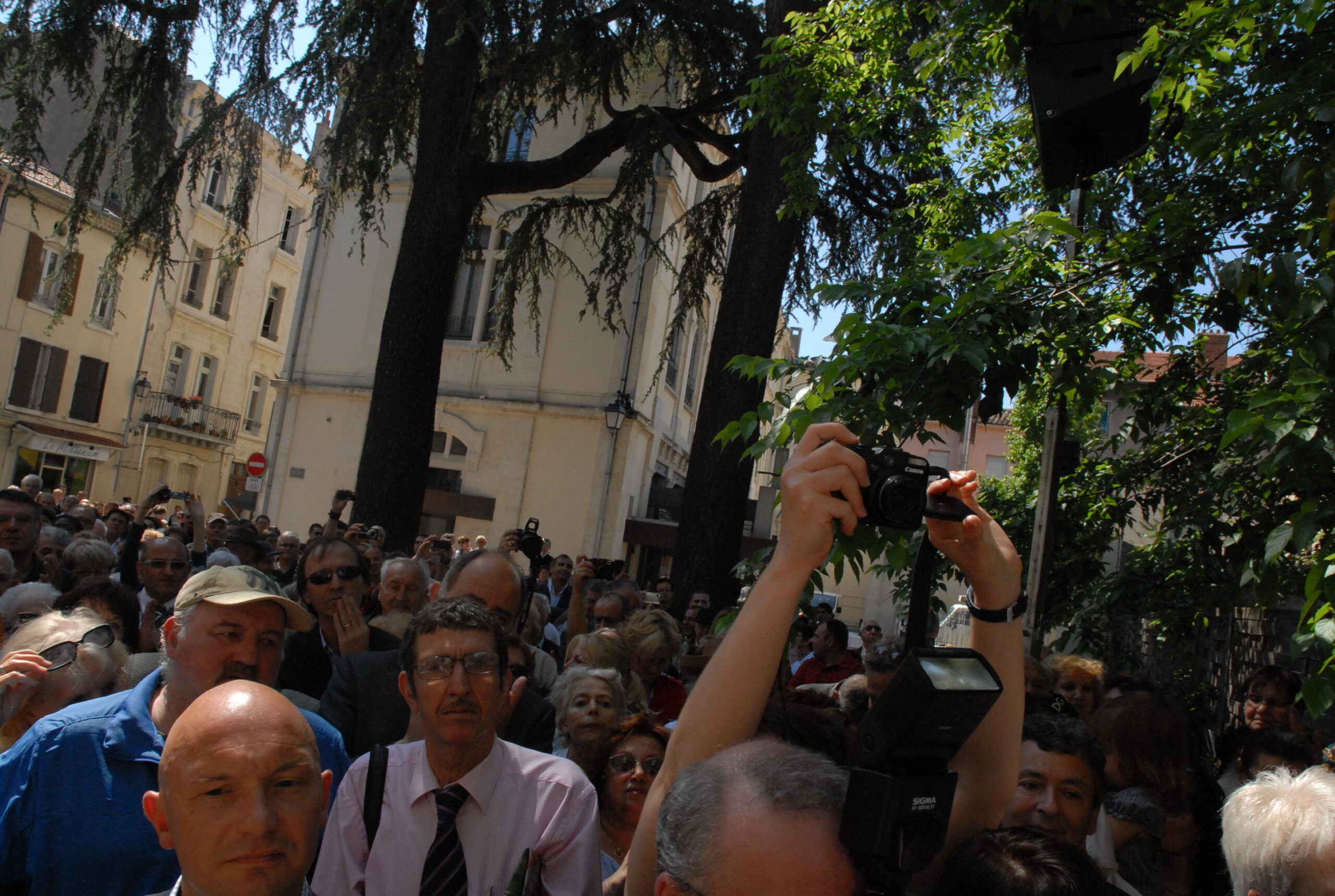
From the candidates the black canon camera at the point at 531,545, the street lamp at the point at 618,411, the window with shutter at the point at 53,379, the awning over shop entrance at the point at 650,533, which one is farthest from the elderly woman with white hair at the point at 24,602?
the window with shutter at the point at 53,379

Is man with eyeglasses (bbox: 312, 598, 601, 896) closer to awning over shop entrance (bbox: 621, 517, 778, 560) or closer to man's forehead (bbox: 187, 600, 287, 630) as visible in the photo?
man's forehead (bbox: 187, 600, 287, 630)

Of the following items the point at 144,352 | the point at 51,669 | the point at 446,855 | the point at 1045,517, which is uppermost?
the point at 144,352

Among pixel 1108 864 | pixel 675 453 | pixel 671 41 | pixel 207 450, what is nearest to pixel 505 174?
pixel 671 41

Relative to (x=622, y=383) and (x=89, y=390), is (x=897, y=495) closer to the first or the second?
(x=622, y=383)

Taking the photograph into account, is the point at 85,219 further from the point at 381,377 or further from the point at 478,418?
the point at 478,418

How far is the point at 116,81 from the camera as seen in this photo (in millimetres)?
11141

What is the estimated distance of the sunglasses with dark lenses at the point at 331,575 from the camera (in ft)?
15.3

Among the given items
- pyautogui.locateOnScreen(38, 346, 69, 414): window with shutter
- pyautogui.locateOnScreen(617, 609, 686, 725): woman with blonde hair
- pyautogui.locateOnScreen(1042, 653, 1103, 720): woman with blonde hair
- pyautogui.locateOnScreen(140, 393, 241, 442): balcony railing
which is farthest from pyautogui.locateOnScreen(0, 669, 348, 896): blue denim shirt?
pyautogui.locateOnScreen(140, 393, 241, 442): balcony railing

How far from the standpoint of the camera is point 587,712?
4008mm

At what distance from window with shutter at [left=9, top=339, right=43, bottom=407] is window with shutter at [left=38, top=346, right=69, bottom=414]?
33 cm

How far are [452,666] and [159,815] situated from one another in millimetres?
973

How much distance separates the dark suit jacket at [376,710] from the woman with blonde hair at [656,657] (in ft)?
5.09

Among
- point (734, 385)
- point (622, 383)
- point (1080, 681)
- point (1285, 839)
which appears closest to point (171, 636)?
point (1285, 839)

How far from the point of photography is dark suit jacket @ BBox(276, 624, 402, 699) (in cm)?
431
